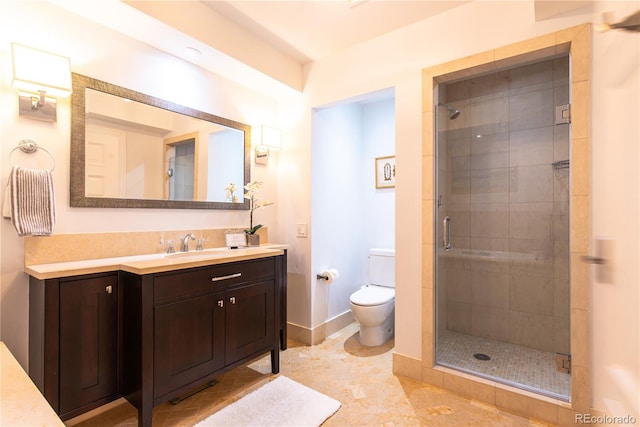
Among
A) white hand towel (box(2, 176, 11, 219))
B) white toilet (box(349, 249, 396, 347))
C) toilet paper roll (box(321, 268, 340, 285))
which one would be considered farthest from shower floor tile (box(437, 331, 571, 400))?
white hand towel (box(2, 176, 11, 219))

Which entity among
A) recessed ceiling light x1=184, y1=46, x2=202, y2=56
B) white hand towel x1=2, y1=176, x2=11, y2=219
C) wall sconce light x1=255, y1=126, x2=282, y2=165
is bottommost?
white hand towel x1=2, y1=176, x2=11, y2=219

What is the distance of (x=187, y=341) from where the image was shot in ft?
5.54

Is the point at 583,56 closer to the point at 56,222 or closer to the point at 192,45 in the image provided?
the point at 192,45

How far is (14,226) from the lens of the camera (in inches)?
59.1

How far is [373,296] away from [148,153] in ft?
6.94

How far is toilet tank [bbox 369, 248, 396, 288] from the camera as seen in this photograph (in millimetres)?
3016

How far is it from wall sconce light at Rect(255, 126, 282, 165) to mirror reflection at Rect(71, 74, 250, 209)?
0.48 ft

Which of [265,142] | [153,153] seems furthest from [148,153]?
[265,142]

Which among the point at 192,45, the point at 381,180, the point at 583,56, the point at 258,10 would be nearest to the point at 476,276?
the point at 381,180

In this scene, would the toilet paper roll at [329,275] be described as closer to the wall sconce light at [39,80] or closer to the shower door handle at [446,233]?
the shower door handle at [446,233]

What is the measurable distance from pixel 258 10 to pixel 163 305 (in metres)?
1.97

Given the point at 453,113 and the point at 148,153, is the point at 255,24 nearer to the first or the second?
the point at 148,153

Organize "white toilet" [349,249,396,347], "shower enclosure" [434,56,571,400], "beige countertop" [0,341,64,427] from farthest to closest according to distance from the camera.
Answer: "white toilet" [349,249,396,347], "shower enclosure" [434,56,571,400], "beige countertop" [0,341,64,427]

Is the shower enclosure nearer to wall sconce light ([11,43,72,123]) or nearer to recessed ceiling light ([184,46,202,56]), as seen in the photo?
recessed ceiling light ([184,46,202,56])
